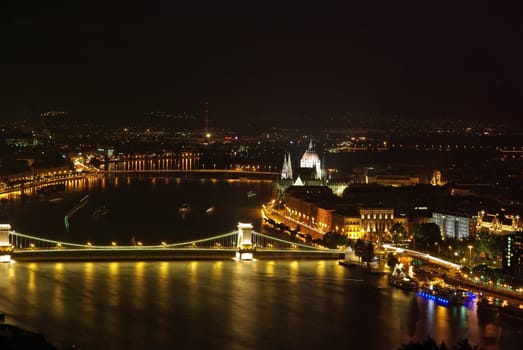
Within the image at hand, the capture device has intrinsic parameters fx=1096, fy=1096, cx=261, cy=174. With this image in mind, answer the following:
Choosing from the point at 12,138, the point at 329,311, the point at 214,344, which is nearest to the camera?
the point at 214,344

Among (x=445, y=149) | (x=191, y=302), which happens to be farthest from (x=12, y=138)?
(x=191, y=302)

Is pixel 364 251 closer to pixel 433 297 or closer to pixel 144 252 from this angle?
pixel 433 297

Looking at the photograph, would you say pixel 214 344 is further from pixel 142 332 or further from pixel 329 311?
pixel 329 311

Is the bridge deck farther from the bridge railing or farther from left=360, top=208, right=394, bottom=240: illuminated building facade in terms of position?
left=360, top=208, right=394, bottom=240: illuminated building facade

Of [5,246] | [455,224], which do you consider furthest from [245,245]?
[455,224]

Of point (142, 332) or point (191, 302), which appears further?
point (191, 302)

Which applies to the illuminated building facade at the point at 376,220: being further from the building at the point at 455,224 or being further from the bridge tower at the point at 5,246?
the bridge tower at the point at 5,246
